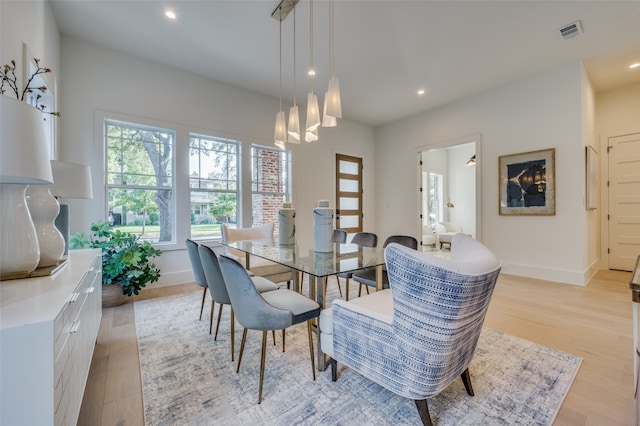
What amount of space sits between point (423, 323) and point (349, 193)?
5.09m

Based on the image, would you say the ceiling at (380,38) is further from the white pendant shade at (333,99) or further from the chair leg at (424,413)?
the chair leg at (424,413)

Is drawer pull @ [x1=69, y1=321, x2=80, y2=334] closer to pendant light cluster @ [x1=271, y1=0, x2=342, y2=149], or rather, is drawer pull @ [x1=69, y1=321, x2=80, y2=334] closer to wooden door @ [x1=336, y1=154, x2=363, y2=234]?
pendant light cluster @ [x1=271, y1=0, x2=342, y2=149]

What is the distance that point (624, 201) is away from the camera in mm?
4457

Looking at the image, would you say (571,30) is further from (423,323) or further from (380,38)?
(423,323)

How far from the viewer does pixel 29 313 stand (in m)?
0.86

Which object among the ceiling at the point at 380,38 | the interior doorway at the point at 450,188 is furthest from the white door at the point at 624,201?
the interior doorway at the point at 450,188

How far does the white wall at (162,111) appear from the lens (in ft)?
10.5

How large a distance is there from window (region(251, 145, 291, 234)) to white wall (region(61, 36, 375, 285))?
0.17 meters

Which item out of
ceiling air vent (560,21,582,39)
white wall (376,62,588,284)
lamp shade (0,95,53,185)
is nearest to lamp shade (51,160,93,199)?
lamp shade (0,95,53,185)

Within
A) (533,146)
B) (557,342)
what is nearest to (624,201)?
(533,146)

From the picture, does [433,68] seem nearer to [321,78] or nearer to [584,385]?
[321,78]

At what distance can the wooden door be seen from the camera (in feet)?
19.4

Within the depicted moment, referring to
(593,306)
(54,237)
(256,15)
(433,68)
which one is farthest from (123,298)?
(593,306)

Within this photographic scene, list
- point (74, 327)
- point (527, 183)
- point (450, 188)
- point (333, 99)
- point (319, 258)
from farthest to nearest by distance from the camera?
point (450, 188) < point (527, 183) < point (333, 99) < point (319, 258) < point (74, 327)
